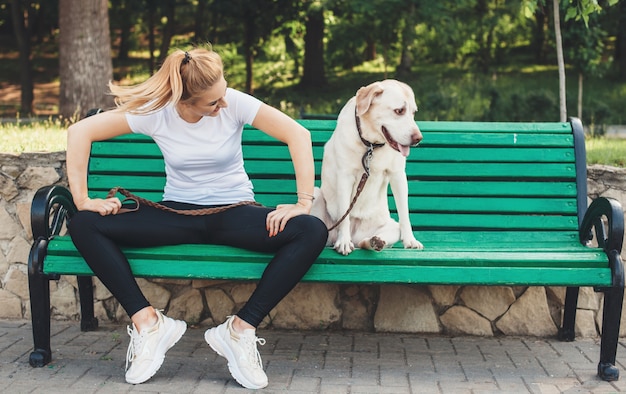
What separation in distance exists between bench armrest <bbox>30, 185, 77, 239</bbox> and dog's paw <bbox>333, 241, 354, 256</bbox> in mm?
1471

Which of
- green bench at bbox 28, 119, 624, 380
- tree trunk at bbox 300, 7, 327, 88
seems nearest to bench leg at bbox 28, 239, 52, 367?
green bench at bbox 28, 119, 624, 380

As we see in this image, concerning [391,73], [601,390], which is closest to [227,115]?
[601,390]

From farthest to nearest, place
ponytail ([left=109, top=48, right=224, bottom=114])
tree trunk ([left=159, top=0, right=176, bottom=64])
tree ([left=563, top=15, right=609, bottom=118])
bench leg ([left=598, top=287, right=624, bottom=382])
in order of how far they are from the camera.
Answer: tree trunk ([left=159, top=0, right=176, bottom=64]), tree ([left=563, top=15, right=609, bottom=118]), bench leg ([left=598, top=287, right=624, bottom=382]), ponytail ([left=109, top=48, right=224, bottom=114])

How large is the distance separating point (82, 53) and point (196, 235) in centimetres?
665

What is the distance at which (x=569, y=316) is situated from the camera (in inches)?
181

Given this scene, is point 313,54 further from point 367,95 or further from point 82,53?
point 367,95

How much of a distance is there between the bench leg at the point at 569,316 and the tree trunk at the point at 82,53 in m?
6.89

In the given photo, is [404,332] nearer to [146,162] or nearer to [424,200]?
[424,200]

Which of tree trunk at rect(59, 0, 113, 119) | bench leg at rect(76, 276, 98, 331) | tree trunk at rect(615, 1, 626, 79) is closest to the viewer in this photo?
bench leg at rect(76, 276, 98, 331)

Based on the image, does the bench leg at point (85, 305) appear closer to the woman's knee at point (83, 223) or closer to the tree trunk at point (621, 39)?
the woman's knee at point (83, 223)

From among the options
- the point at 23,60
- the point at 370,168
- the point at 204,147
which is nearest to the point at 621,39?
the point at 23,60

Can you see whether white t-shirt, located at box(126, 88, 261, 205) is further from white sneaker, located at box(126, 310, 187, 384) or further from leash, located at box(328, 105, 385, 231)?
white sneaker, located at box(126, 310, 187, 384)

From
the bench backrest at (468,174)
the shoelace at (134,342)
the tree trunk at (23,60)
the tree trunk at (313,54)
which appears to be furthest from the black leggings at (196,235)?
the tree trunk at (313,54)

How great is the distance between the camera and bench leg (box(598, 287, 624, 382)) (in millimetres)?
3758
